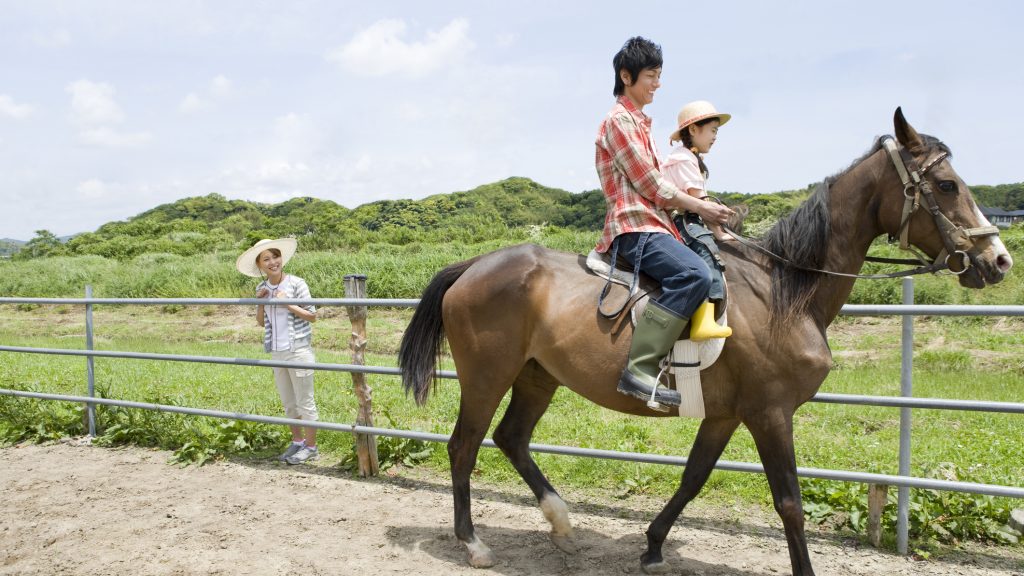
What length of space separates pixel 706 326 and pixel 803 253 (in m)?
0.65

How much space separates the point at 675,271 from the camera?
11.1 ft

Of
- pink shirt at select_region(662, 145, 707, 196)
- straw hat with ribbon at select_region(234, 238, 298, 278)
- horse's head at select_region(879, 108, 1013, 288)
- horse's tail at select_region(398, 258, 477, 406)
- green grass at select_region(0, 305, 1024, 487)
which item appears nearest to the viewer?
horse's head at select_region(879, 108, 1013, 288)

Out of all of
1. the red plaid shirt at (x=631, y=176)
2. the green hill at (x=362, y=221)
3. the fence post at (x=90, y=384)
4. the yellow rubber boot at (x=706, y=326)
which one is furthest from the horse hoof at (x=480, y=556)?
the green hill at (x=362, y=221)

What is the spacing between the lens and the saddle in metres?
3.43

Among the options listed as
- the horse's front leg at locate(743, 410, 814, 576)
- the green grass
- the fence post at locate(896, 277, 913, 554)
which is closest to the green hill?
the green grass

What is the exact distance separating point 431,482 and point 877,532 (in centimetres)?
305

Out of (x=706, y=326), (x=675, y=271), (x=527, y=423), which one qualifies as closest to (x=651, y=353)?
(x=706, y=326)

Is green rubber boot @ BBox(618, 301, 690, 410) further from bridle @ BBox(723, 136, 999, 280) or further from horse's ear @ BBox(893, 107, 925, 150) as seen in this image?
horse's ear @ BBox(893, 107, 925, 150)

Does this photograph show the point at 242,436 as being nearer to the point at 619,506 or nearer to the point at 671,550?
the point at 619,506

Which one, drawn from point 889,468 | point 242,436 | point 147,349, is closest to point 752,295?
Answer: point 889,468

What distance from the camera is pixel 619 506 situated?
4840 mm

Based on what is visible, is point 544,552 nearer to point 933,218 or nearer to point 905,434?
point 905,434

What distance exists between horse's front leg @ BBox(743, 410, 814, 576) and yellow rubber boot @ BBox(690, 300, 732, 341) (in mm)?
454

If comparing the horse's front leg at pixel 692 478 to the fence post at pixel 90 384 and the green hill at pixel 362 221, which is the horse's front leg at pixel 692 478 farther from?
the green hill at pixel 362 221
